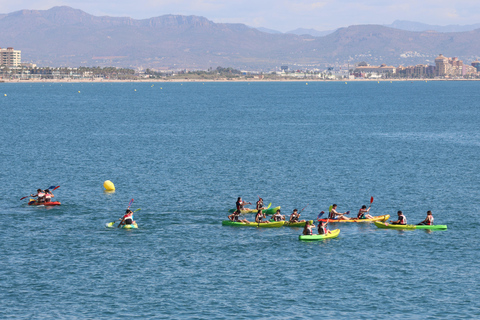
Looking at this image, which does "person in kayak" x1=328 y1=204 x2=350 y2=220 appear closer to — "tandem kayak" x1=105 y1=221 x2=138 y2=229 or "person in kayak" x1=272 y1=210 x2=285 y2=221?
"person in kayak" x1=272 y1=210 x2=285 y2=221

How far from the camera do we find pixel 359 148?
10925cm

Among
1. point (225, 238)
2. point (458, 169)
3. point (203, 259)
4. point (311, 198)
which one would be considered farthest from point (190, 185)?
point (458, 169)

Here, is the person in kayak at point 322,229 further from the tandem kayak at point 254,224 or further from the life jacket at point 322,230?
the tandem kayak at point 254,224

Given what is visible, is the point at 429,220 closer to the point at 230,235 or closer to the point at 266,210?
the point at 266,210

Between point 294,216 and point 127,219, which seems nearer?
point 127,219

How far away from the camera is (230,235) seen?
54875 millimetres

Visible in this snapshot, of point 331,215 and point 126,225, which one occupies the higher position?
point 331,215

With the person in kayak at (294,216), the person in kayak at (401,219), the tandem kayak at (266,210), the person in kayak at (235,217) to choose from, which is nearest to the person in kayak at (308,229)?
the person in kayak at (294,216)

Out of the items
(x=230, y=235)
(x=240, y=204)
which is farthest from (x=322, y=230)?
(x=240, y=204)

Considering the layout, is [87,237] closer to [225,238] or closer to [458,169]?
[225,238]

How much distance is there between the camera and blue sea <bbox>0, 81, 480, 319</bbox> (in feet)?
132

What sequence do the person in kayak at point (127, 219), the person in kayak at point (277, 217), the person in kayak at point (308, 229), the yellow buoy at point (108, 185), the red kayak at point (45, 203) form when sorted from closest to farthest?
the person in kayak at point (308, 229) → the person in kayak at point (127, 219) → the person in kayak at point (277, 217) → the red kayak at point (45, 203) → the yellow buoy at point (108, 185)

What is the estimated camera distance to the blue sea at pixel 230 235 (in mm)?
40312

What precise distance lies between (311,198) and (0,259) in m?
32.1
